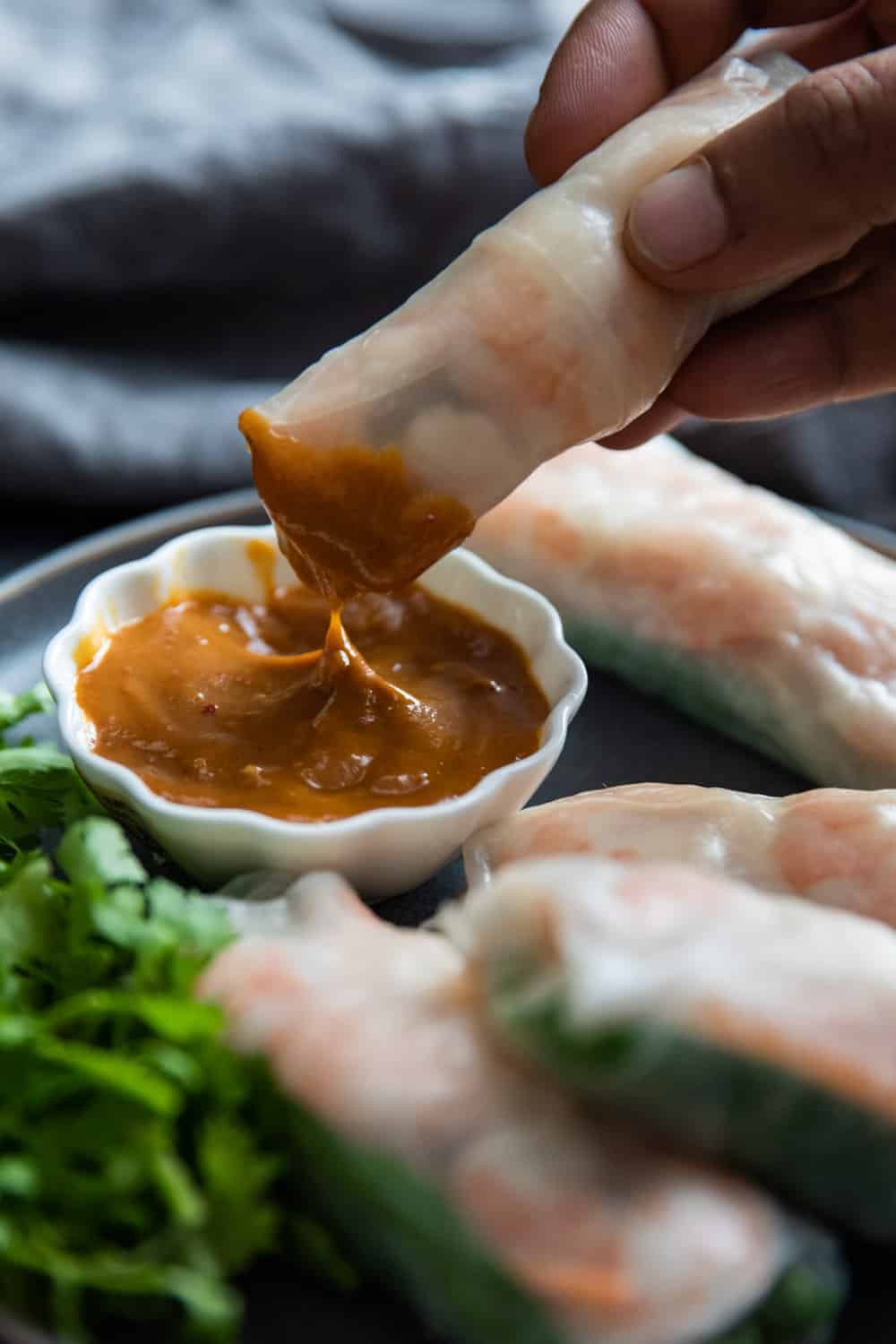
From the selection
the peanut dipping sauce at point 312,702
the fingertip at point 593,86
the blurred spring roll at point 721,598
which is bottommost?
the blurred spring roll at point 721,598

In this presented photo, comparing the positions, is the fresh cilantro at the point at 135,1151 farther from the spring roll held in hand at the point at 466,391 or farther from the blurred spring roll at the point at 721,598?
the blurred spring roll at the point at 721,598

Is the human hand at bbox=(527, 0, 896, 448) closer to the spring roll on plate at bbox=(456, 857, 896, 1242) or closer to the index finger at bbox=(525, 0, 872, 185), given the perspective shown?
the index finger at bbox=(525, 0, 872, 185)

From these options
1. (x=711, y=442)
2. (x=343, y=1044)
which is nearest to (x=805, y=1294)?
(x=343, y=1044)

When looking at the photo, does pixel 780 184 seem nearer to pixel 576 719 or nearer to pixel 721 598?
pixel 721 598

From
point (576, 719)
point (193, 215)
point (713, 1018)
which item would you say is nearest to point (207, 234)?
point (193, 215)

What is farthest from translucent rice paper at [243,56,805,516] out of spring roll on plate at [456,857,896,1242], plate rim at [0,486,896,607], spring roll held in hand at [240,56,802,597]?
plate rim at [0,486,896,607]

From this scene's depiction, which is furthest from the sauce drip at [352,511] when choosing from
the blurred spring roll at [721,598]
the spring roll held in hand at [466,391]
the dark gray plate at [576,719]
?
the blurred spring roll at [721,598]
